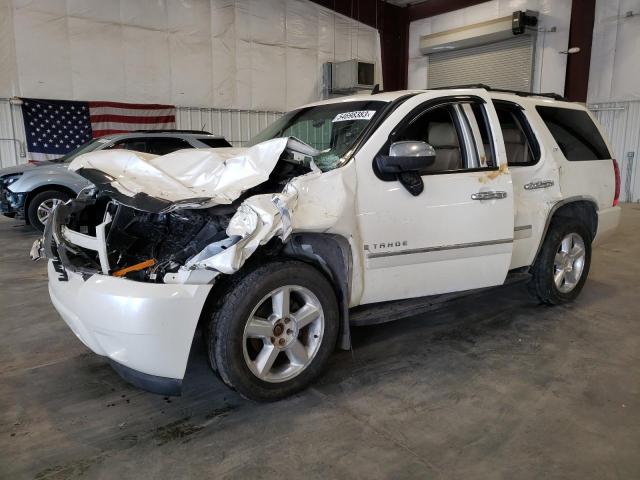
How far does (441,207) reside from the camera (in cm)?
314

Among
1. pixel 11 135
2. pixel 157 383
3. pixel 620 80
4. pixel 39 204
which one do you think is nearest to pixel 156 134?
pixel 39 204

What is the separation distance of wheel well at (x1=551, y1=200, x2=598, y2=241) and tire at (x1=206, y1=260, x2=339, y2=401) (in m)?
2.53

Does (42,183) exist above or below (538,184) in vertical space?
below

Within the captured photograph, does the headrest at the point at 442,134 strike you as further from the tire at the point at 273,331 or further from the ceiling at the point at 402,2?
the ceiling at the point at 402,2

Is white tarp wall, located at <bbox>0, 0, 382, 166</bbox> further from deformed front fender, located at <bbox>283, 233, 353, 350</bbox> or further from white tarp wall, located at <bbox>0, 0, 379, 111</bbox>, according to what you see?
deformed front fender, located at <bbox>283, 233, 353, 350</bbox>

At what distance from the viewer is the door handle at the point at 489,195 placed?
327 centimetres

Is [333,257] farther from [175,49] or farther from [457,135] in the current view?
[175,49]

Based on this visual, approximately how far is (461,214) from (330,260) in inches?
38.2

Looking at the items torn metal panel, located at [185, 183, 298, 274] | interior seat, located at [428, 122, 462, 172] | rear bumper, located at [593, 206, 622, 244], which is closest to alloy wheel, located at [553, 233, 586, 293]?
rear bumper, located at [593, 206, 622, 244]

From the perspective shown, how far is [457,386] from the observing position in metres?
2.94

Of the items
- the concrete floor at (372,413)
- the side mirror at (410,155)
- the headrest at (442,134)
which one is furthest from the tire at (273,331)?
the headrest at (442,134)

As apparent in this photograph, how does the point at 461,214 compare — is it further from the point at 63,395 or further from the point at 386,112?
the point at 63,395

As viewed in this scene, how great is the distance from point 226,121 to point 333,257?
36.7ft

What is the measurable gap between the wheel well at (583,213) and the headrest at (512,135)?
724mm
